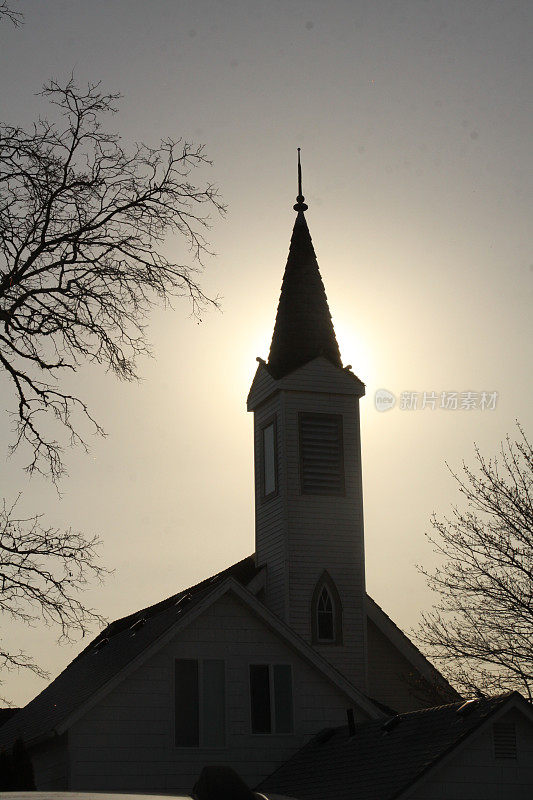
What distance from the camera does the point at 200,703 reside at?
76.1 feet

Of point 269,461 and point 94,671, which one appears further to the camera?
point 269,461

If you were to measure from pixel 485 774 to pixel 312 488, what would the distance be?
13.6 metres

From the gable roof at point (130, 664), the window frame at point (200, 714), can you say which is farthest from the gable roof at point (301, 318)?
the window frame at point (200, 714)

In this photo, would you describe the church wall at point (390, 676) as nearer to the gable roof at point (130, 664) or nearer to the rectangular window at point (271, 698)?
the gable roof at point (130, 664)

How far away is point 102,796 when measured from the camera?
4.84m

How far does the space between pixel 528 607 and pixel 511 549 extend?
1.71 m

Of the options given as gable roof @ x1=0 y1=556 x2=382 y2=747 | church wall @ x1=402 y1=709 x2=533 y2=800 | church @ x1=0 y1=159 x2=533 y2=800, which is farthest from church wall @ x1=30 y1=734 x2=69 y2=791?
church wall @ x1=402 y1=709 x2=533 y2=800

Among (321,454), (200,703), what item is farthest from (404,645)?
(200,703)

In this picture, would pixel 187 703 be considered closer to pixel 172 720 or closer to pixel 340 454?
pixel 172 720

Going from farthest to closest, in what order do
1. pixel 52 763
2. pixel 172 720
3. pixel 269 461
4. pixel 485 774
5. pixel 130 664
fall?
pixel 269 461
pixel 52 763
pixel 172 720
pixel 130 664
pixel 485 774

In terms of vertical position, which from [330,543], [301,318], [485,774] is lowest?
[485,774]

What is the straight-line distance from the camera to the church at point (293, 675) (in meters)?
19.7

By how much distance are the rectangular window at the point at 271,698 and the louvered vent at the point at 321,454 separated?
812 cm

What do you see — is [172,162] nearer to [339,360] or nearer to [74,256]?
[74,256]
